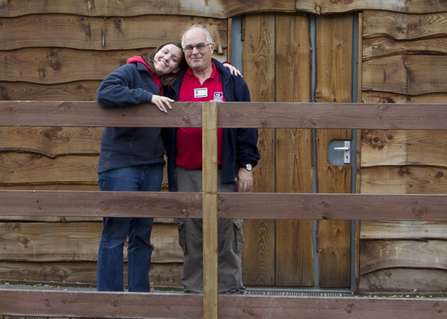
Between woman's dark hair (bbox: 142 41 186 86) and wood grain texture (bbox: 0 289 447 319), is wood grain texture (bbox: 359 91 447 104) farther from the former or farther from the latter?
wood grain texture (bbox: 0 289 447 319)

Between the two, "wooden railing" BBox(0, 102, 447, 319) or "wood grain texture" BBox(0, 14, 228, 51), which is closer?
"wooden railing" BBox(0, 102, 447, 319)

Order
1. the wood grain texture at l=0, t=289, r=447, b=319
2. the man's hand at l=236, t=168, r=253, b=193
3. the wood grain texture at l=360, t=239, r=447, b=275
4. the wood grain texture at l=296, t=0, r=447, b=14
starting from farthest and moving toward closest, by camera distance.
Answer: the wood grain texture at l=360, t=239, r=447, b=275
the wood grain texture at l=296, t=0, r=447, b=14
the man's hand at l=236, t=168, r=253, b=193
the wood grain texture at l=0, t=289, r=447, b=319

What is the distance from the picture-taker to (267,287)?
13.3 ft

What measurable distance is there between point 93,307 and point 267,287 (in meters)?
1.85

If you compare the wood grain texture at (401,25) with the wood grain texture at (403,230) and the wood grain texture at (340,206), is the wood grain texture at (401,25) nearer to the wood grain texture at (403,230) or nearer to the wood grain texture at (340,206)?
the wood grain texture at (403,230)

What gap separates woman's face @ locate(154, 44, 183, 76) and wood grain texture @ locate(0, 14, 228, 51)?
3.44 ft

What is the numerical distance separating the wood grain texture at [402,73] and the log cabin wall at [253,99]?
0.02m

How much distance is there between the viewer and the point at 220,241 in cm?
301

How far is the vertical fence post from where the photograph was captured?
8.21 feet

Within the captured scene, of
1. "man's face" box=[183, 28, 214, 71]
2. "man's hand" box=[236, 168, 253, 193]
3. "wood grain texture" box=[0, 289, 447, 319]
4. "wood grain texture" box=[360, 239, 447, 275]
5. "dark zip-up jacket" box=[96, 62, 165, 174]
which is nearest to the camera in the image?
"wood grain texture" box=[0, 289, 447, 319]

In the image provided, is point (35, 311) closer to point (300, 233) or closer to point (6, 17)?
point (300, 233)

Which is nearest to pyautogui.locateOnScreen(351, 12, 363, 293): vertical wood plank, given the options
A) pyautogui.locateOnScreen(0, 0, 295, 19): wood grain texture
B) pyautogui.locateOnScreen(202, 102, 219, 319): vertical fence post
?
pyautogui.locateOnScreen(0, 0, 295, 19): wood grain texture

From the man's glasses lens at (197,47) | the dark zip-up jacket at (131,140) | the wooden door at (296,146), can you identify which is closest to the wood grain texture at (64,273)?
the wooden door at (296,146)

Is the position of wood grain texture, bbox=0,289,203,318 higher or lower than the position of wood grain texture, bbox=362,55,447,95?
lower
